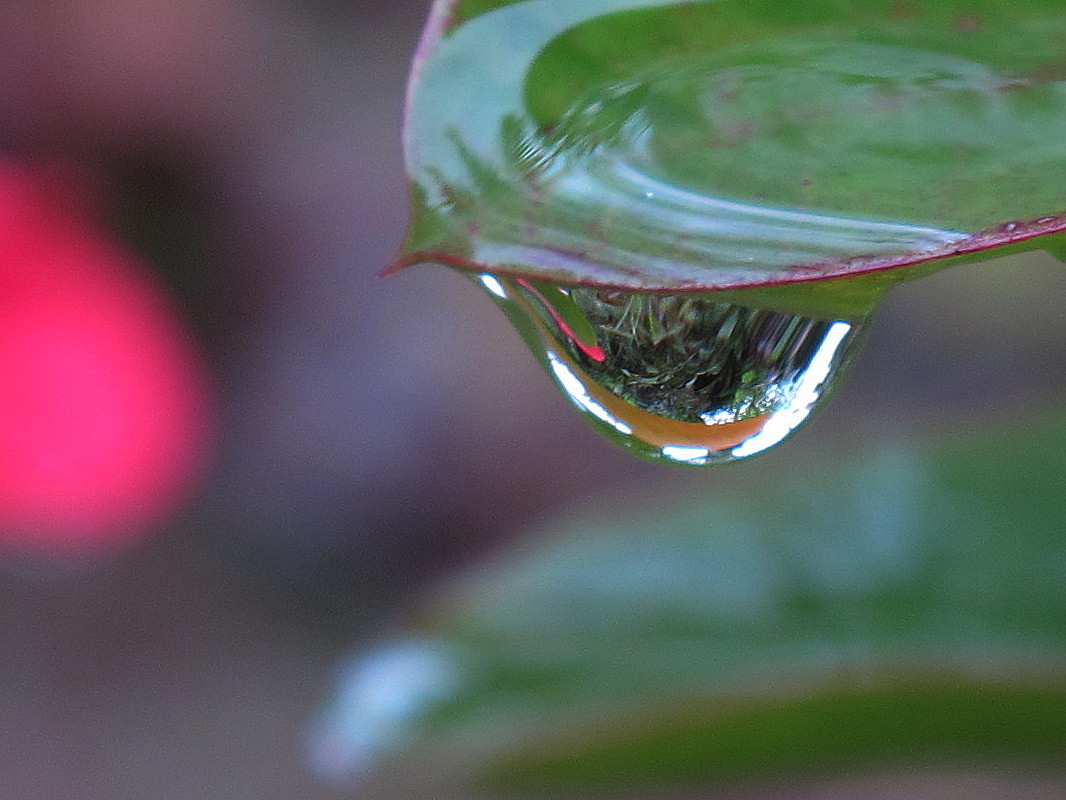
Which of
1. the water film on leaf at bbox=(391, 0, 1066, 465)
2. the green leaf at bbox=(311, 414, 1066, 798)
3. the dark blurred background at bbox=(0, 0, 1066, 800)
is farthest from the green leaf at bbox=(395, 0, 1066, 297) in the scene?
the dark blurred background at bbox=(0, 0, 1066, 800)

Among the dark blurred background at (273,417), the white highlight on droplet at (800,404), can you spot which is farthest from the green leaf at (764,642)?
the dark blurred background at (273,417)

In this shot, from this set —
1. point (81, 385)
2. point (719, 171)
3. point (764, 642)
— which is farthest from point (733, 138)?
point (81, 385)

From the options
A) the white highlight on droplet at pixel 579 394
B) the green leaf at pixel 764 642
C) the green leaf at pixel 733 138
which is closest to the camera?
the green leaf at pixel 733 138

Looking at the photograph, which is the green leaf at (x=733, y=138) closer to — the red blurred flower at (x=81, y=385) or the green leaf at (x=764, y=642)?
the green leaf at (x=764, y=642)

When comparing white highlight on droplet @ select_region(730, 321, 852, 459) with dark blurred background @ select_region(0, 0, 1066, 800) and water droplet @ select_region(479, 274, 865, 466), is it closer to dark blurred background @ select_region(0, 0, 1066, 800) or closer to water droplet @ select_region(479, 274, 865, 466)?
water droplet @ select_region(479, 274, 865, 466)

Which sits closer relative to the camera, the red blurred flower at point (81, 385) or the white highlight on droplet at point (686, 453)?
the white highlight on droplet at point (686, 453)

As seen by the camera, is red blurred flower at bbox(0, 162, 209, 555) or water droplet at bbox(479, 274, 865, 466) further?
red blurred flower at bbox(0, 162, 209, 555)

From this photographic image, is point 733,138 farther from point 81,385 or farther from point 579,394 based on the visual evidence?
point 81,385
